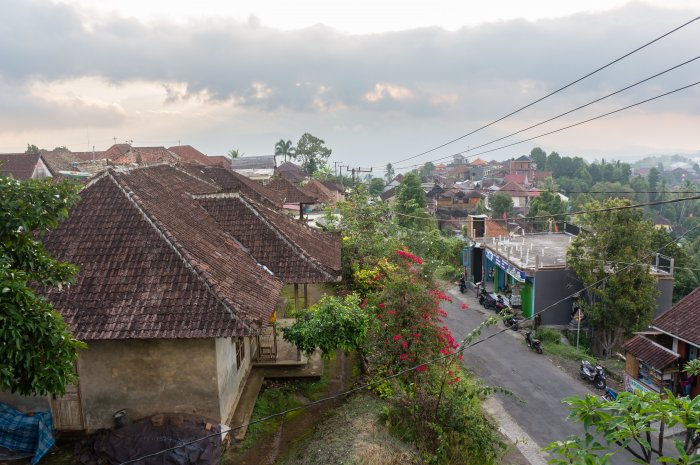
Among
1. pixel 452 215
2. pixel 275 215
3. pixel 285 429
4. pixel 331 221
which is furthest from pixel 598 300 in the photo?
pixel 452 215

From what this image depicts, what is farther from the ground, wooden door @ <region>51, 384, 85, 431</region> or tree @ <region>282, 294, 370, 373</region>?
tree @ <region>282, 294, 370, 373</region>

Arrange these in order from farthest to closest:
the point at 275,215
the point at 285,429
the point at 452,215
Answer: the point at 452,215
the point at 275,215
the point at 285,429

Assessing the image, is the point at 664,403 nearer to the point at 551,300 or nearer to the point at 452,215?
the point at 551,300

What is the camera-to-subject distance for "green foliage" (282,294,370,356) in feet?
37.8

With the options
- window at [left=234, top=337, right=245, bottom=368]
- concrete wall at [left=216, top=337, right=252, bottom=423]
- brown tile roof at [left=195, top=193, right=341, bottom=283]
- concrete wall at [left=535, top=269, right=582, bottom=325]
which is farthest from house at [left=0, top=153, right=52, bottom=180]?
concrete wall at [left=535, top=269, right=582, bottom=325]

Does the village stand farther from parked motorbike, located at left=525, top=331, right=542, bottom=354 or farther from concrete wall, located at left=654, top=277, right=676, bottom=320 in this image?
concrete wall, located at left=654, top=277, right=676, bottom=320

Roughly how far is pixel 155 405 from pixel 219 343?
5.92 ft

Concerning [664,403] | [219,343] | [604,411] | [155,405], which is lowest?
[155,405]

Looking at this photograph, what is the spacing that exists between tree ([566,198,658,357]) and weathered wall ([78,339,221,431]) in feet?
60.8

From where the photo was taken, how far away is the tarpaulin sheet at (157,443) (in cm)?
918

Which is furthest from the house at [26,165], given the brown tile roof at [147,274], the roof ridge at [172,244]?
the brown tile roof at [147,274]

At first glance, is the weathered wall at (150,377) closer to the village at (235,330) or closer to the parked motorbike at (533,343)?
the village at (235,330)

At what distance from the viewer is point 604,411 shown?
16.7 ft

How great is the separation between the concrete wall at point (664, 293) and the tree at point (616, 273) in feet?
7.57
